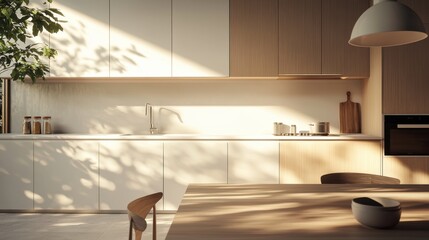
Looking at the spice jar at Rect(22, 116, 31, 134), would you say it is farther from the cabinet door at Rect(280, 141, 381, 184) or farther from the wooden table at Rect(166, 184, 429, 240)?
the wooden table at Rect(166, 184, 429, 240)

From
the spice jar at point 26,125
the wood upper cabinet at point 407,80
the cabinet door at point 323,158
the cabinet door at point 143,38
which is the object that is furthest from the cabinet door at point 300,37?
the spice jar at point 26,125

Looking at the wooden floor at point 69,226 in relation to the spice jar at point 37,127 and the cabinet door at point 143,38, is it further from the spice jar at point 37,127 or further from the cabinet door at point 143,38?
the cabinet door at point 143,38

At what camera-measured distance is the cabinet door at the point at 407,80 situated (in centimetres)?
374

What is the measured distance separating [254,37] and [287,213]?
2.95 m

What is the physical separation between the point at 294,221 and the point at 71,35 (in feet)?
11.9

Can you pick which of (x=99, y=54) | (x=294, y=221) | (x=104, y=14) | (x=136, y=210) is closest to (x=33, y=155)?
(x=99, y=54)

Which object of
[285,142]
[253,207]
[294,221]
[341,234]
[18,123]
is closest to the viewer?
[341,234]

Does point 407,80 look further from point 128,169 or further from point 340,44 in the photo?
point 128,169

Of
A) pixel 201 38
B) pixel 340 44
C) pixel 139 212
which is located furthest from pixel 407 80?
pixel 139 212

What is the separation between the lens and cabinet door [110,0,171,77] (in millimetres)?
4094

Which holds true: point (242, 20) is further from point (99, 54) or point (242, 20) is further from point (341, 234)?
point (341, 234)

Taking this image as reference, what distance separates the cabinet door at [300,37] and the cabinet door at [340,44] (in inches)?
2.9

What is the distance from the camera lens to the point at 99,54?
4.11 metres

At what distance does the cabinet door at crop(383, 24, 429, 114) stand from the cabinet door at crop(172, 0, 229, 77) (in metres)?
1.68
